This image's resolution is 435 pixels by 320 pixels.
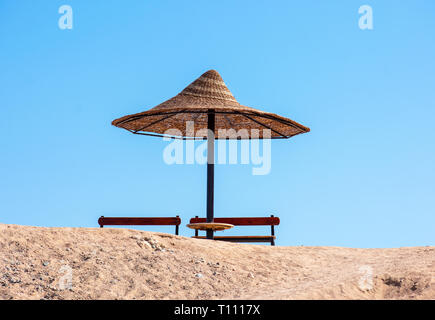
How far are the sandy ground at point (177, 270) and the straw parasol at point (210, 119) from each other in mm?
2682

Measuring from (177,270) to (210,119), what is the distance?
15.0 ft

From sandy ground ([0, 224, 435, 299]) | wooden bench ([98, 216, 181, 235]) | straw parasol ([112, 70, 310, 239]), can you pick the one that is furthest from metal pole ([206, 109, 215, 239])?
sandy ground ([0, 224, 435, 299])

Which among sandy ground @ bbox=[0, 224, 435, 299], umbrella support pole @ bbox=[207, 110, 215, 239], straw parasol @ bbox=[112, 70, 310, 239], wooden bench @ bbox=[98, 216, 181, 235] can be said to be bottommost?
sandy ground @ bbox=[0, 224, 435, 299]

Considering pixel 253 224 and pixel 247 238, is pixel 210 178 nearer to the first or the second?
pixel 253 224

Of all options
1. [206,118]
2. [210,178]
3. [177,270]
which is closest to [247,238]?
[210,178]

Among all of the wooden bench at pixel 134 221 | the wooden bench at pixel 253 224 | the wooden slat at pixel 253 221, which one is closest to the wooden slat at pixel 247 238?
the wooden bench at pixel 253 224

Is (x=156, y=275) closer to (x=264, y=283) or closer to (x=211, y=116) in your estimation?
(x=264, y=283)

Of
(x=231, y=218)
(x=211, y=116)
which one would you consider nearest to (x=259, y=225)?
(x=231, y=218)

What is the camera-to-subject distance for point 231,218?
11.9 metres

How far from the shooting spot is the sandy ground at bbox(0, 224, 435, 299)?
23.3 feet

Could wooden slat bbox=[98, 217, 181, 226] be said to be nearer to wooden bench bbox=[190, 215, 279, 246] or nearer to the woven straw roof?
wooden bench bbox=[190, 215, 279, 246]

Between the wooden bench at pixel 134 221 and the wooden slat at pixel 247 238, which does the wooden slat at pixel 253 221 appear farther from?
the wooden bench at pixel 134 221

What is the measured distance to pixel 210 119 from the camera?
11.7 m

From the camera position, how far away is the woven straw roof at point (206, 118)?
11258mm
